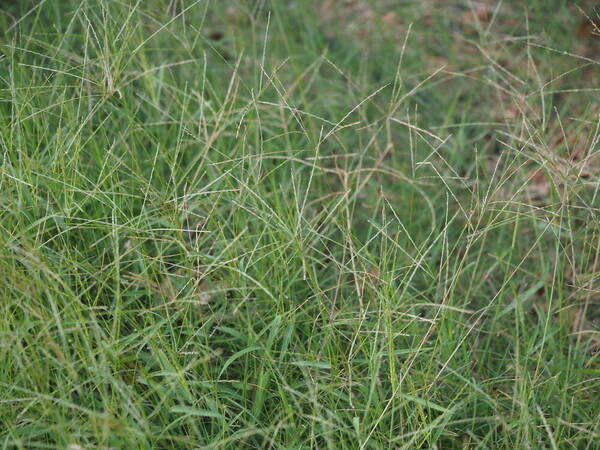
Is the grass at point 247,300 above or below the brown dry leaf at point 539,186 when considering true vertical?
above

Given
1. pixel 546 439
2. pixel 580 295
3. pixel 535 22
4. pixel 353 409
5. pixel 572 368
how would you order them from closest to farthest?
pixel 353 409
pixel 546 439
pixel 572 368
pixel 580 295
pixel 535 22

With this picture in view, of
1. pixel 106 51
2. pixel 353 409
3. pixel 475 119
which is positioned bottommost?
pixel 475 119

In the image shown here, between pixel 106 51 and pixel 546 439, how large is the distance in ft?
5.03

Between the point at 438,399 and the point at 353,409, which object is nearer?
the point at 353,409

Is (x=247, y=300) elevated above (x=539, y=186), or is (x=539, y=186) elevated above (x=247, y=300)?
(x=247, y=300)

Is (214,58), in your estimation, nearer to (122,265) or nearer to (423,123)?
(423,123)

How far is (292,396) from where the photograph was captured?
1.93m

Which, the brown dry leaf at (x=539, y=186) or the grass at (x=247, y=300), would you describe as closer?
the grass at (x=247, y=300)

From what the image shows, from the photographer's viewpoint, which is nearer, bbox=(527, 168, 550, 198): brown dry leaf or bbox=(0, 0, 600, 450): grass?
bbox=(0, 0, 600, 450): grass

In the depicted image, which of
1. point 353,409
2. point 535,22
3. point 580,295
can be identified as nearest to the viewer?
point 353,409

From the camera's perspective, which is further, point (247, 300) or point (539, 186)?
point (539, 186)

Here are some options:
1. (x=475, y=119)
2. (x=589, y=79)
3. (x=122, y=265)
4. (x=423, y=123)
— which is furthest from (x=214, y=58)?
(x=589, y=79)

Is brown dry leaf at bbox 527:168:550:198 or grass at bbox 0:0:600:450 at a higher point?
grass at bbox 0:0:600:450

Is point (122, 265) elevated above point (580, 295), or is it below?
above
